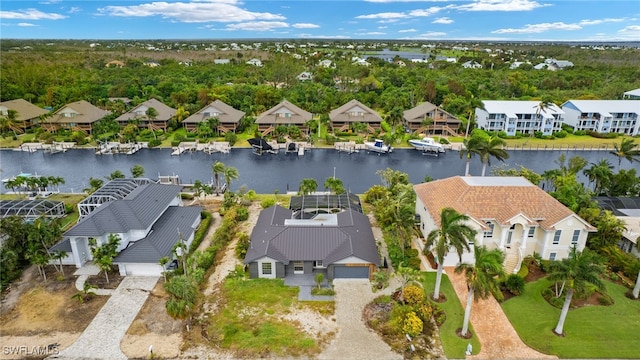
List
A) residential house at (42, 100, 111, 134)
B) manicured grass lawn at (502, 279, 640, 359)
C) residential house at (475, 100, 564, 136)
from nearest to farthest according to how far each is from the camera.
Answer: manicured grass lawn at (502, 279, 640, 359), residential house at (42, 100, 111, 134), residential house at (475, 100, 564, 136)

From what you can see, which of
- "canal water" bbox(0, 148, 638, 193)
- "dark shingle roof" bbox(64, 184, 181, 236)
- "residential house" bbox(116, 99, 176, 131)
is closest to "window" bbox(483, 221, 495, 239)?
"canal water" bbox(0, 148, 638, 193)

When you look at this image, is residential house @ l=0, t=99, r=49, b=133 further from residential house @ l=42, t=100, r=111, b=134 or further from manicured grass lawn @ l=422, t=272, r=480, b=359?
manicured grass lawn @ l=422, t=272, r=480, b=359

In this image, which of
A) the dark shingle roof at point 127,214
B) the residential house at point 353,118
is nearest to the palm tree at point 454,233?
the dark shingle roof at point 127,214

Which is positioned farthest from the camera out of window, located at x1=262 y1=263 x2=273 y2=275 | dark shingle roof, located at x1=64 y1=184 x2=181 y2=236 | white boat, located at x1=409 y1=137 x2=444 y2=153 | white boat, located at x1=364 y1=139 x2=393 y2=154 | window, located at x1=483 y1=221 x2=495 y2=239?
white boat, located at x1=364 y1=139 x2=393 y2=154

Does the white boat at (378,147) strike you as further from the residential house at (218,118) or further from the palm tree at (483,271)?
the palm tree at (483,271)

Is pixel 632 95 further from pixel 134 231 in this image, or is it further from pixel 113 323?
pixel 113 323

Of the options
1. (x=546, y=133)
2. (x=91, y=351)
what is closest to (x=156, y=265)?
(x=91, y=351)
